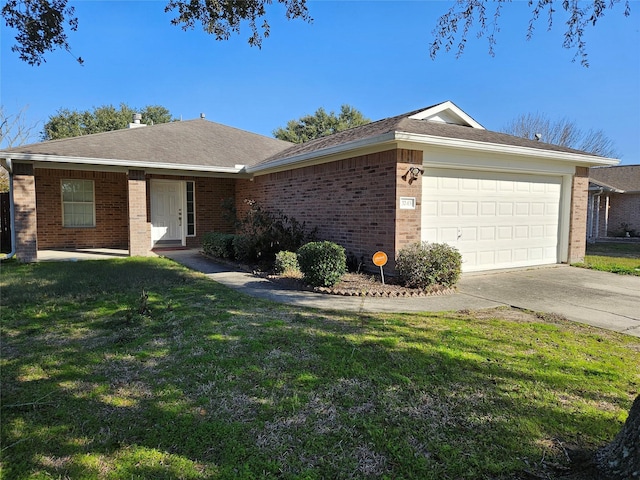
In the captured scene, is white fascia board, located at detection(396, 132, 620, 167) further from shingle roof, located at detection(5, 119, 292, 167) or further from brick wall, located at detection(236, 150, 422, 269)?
shingle roof, located at detection(5, 119, 292, 167)

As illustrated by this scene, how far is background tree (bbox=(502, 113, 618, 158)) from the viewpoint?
34906 millimetres

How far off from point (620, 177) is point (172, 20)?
98.8 feet

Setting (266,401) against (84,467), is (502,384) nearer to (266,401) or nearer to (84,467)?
(266,401)

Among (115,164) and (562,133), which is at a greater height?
(562,133)

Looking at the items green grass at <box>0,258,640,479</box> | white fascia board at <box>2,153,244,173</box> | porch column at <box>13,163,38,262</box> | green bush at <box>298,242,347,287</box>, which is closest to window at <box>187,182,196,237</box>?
white fascia board at <box>2,153,244,173</box>

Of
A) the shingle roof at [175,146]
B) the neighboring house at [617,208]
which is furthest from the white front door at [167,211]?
the neighboring house at [617,208]

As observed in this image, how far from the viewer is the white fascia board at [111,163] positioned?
10570 mm

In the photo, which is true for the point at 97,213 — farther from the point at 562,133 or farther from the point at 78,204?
the point at 562,133

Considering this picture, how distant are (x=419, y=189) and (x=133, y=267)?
7278mm

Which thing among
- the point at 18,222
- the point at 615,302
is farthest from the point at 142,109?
the point at 615,302

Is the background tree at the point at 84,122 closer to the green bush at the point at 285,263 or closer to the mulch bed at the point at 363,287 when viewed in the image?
the green bush at the point at 285,263

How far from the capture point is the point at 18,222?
35.7ft

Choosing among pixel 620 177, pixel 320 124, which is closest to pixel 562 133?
pixel 620 177

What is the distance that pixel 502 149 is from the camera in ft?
29.4
